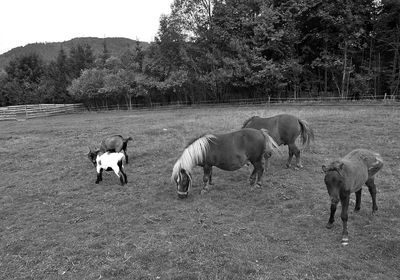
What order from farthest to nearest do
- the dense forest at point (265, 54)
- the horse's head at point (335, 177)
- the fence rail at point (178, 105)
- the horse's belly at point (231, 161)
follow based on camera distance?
the dense forest at point (265, 54), the fence rail at point (178, 105), the horse's belly at point (231, 161), the horse's head at point (335, 177)

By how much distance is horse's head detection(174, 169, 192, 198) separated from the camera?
22.8ft

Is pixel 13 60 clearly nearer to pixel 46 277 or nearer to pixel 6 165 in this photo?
pixel 6 165

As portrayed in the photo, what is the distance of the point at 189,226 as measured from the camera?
591 cm

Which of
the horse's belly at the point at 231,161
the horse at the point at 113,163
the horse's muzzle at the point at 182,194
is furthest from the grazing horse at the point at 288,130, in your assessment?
the horse at the point at 113,163

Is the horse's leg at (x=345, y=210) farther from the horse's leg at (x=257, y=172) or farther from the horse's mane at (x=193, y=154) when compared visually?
the horse's mane at (x=193, y=154)

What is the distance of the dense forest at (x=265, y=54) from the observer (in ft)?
93.8

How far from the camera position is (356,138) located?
39.2 ft

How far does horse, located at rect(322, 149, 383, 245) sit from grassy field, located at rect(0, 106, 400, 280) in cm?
59

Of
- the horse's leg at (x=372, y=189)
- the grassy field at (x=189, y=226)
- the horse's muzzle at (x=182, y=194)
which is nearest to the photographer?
the grassy field at (x=189, y=226)

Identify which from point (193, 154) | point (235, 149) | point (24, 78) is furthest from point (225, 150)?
point (24, 78)

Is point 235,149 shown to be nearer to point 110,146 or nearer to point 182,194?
point 182,194

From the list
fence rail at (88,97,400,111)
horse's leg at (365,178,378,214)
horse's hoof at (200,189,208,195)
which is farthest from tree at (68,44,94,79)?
horse's leg at (365,178,378,214)

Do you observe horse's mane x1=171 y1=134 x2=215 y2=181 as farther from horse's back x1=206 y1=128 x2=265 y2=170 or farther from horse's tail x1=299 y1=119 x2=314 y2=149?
horse's tail x1=299 y1=119 x2=314 y2=149

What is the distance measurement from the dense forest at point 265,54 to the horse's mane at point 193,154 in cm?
2180
